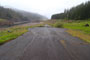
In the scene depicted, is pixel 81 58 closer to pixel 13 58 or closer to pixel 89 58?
pixel 89 58

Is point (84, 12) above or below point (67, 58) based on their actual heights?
above

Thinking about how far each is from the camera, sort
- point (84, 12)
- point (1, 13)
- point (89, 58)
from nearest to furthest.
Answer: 1. point (89, 58)
2. point (84, 12)
3. point (1, 13)

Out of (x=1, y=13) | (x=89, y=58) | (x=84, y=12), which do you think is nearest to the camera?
(x=89, y=58)

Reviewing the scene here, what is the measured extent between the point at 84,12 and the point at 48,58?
221 ft

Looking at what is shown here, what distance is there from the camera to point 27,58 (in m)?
4.51

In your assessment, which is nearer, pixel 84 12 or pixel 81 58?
pixel 81 58

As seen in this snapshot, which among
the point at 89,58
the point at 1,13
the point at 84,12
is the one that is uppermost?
the point at 1,13

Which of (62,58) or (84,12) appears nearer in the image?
(62,58)

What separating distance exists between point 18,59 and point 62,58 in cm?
279

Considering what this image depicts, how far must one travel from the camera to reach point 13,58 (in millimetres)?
4574

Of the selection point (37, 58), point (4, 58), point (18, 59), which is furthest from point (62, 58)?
point (4, 58)

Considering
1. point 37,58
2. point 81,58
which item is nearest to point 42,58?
point 37,58

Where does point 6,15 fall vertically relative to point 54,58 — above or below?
above

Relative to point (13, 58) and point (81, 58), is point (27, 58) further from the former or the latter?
point (81, 58)
